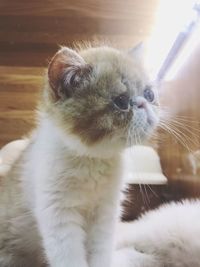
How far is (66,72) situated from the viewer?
2.52 ft

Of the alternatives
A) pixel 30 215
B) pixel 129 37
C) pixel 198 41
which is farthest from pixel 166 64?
pixel 30 215

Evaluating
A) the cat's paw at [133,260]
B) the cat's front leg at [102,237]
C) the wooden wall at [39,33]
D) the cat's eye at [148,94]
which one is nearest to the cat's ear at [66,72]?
the cat's eye at [148,94]

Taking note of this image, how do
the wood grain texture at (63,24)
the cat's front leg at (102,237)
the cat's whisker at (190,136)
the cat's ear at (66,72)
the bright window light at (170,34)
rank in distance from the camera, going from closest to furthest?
the cat's ear at (66,72)
the cat's front leg at (102,237)
the bright window light at (170,34)
the cat's whisker at (190,136)
the wood grain texture at (63,24)

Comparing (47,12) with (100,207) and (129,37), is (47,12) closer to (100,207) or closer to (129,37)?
(129,37)

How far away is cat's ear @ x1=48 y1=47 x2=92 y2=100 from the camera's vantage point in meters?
0.76

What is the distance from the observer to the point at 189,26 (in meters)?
1.14

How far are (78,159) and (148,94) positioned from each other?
0.64 feet

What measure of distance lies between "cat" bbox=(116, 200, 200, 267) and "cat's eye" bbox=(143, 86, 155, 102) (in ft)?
1.12

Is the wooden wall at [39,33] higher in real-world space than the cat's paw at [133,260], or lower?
higher

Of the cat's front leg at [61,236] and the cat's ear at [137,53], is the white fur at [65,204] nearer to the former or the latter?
the cat's front leg at [61,236]

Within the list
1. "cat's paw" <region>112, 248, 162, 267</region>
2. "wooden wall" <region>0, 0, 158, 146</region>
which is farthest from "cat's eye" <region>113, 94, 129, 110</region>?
"wooden wall" <region>0, 0, 158, 146</region>

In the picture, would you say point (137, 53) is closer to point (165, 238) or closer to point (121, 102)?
point (121, 102)

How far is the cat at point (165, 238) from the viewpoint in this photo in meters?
0.97

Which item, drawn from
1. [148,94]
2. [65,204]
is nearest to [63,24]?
[148,94]
